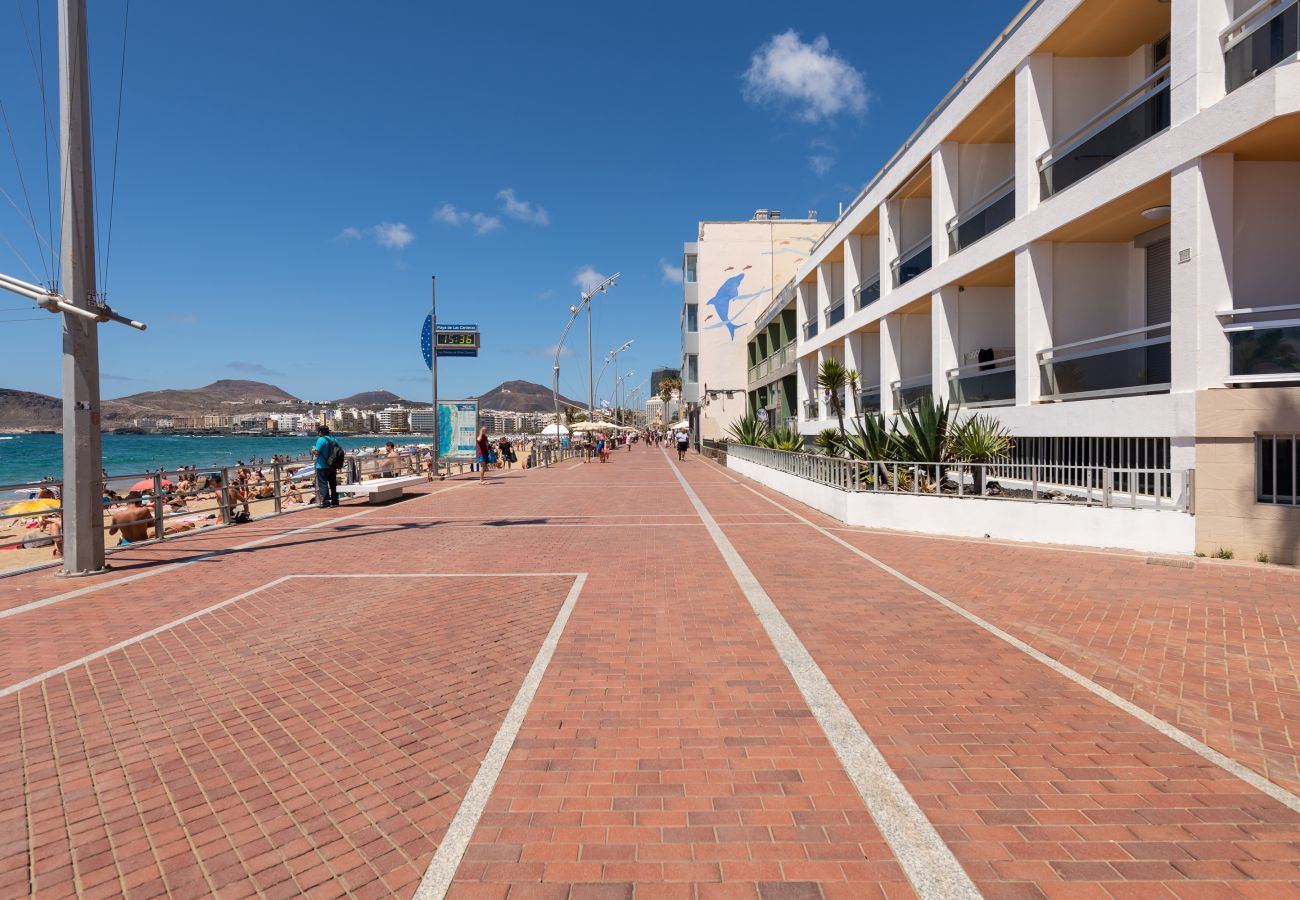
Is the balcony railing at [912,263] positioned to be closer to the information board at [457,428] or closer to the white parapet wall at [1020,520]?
the white parapet wall at [1020,520]

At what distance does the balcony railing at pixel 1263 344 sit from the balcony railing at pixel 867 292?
41.2ft

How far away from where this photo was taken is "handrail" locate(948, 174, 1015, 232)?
547 inches

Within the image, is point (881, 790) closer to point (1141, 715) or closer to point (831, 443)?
point (1141, 715)

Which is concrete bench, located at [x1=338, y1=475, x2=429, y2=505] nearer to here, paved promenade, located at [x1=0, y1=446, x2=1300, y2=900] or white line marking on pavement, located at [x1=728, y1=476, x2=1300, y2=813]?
paved promenade, located at [x1=0, y1=446, x2=1300, y2=900]

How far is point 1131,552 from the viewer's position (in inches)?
352

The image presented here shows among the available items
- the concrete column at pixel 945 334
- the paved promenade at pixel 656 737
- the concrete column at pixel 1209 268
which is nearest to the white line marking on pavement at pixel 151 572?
the paved promenade at pixel 656 737

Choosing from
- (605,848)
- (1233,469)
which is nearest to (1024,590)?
(1233,469)

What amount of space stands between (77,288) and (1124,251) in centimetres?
1645

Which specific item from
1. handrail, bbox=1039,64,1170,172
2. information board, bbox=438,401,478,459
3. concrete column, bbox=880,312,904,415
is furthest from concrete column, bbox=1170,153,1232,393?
information board, bbox=438,401,478,459

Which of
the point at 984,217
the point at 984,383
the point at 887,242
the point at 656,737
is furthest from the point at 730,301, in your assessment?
the point at 656,737

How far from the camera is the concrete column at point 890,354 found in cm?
1945

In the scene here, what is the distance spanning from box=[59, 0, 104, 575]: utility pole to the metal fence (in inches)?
440

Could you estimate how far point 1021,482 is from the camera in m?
10.8

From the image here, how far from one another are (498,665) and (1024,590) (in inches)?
214
